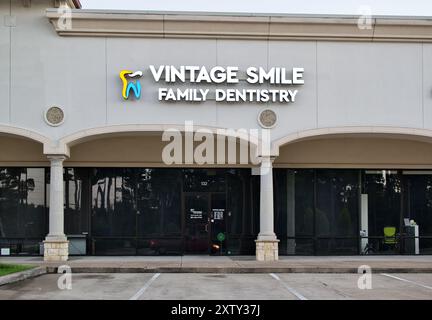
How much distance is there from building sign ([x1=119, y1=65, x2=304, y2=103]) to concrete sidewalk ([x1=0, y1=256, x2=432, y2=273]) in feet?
17.8

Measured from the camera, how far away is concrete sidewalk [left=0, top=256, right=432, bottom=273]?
19453 millimetres

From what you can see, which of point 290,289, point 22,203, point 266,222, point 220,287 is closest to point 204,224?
point 266,222

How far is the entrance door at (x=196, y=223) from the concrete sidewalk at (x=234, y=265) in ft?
4.77

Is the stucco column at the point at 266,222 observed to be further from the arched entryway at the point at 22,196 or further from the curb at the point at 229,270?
the arched entryway at the point at 22,196

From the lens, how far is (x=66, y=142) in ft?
71.8

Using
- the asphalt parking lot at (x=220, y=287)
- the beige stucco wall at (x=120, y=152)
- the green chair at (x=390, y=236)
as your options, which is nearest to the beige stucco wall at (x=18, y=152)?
the beige stucco wall at (x=120, y=152)

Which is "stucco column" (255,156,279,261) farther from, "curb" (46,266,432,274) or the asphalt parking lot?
the asphalt parking lot

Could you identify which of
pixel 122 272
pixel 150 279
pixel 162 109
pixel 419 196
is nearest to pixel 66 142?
pixel 162 109

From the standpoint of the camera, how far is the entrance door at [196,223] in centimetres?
2456

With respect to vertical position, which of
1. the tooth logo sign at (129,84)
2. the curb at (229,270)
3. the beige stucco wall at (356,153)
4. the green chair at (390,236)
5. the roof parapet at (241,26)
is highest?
the roof parapet at (241,26)

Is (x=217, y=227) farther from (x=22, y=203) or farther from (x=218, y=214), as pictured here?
(x=22, y=203)

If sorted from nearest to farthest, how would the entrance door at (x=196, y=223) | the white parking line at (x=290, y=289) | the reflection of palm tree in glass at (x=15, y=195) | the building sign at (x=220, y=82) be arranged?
the white parking line at (x=290, y=289)
the building sign at (x=220, y=82)
the reflection of palm tree in glass at (x=15, y=195)
the entrance door at (x=196, y=223)

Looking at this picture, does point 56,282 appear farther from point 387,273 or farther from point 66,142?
point 387,273

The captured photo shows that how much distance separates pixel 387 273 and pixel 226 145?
7.71m
